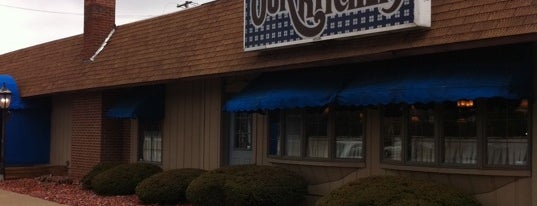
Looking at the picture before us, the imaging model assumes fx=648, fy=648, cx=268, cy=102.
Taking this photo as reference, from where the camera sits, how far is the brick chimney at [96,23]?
57.8ft

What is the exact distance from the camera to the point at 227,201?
10859mm

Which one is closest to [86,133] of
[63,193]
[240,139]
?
[63,193]

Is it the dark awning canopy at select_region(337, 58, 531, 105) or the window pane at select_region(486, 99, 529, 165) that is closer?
the dark awning canopy at select_region(337, 58, 531, 105)

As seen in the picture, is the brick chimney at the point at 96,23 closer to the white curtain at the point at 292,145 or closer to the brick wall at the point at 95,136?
the brick wall at the point at 95,136

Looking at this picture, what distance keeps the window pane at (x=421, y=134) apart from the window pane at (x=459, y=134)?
249 millimetres

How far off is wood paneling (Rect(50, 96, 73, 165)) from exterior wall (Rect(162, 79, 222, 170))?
5113 mm

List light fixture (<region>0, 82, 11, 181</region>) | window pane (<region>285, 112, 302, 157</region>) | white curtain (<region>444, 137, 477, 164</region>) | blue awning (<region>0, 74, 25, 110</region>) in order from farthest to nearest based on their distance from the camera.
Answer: blue awning (<region>0, 74, 25, 110</region>) < light fixture (<region>0, 82, 11, 181</region>) < window pane (<region>285, 112, 302, 157</region>) < white curtain (<region>444, 137, 477, 164</region>)

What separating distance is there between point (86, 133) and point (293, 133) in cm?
787

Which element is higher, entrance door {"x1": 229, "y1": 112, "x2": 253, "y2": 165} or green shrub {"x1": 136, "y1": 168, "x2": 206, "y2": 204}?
entrance door {"x1": 229, "y1": 112, "x2": 253, "y2": 165}

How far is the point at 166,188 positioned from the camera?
12.5 metres

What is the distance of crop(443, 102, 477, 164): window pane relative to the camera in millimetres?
9102

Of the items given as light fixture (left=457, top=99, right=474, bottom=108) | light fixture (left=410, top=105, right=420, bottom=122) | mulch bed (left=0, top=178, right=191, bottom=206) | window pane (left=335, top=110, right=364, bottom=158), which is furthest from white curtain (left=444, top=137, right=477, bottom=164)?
mulch bed (left=0, top=178, right=191, bottom=206)

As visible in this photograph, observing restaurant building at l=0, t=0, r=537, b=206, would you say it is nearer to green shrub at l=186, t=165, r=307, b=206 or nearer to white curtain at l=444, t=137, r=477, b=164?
white curtain at l=444, t=137, r=477, b=164

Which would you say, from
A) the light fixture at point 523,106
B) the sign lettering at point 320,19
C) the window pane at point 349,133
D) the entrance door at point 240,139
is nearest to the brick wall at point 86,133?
the entrance door at point 240,139
